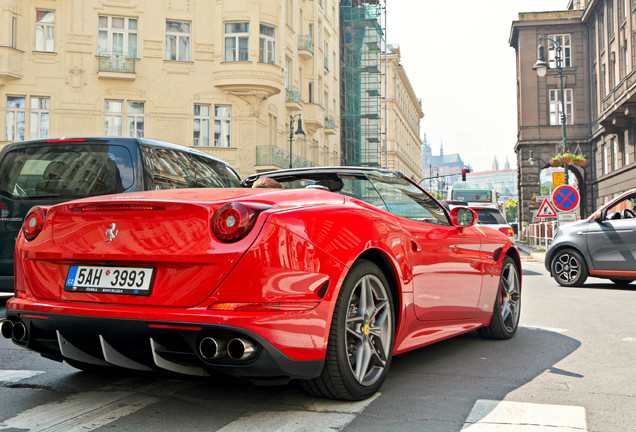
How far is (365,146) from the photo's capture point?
64.0 meters

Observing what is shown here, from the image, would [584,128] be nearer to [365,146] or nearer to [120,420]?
[365,146]

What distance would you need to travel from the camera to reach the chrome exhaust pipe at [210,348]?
348 cm

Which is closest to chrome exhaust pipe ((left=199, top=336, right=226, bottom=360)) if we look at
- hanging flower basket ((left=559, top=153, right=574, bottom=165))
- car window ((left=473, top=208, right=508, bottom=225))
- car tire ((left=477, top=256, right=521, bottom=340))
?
car tire ((left=477, top=256, right=521, bottom=340))

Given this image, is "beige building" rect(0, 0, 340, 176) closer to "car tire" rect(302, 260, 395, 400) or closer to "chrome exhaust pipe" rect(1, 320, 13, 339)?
"car tire" rect(302, 260, 395, 400)

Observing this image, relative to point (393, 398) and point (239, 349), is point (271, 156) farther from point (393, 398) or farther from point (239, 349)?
point (239, 349)

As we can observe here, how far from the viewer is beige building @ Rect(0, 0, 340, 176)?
34312 mm

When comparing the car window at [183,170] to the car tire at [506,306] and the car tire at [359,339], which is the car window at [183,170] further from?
the car tire at [359,339]

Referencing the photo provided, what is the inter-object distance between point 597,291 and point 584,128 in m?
46.6

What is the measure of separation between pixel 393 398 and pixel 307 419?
2.35 ft

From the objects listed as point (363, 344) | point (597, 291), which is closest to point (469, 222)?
point (363, 344)

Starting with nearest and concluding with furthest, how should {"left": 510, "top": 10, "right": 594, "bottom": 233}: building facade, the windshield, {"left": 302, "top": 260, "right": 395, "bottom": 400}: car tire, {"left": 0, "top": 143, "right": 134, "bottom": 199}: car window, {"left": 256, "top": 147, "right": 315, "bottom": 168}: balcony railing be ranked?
1. {"left": 302, "top": 260, "right": 395, "bottom": 400}: car tire
2. {"left": 0, "top": 143, "right": 134, "bottom": 199}: car window
3. the windshield
4. {"left": 256, "top": 147, "right": 315, "bottom": 168}: balcony railing
5. {"left": 510, "top": 10, "right": 594, "bottom": 233}: building facade

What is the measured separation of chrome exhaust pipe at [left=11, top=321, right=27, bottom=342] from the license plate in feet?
1.08

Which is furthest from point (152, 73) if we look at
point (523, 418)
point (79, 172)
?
point (523, 418)

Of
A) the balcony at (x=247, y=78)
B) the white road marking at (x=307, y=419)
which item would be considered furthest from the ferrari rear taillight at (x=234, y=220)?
the balcony at (x=247, y=78)
